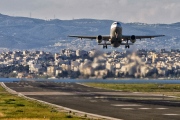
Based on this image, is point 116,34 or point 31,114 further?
point 116,34

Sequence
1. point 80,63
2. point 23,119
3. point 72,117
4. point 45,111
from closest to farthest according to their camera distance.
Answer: point 23,119 < point 72,117 < point 45,111 < point 80,63

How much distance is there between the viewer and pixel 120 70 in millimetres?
134875

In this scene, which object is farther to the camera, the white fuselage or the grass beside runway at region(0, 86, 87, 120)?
the white fuselage

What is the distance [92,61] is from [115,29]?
13.5m

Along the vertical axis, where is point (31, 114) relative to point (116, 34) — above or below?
below

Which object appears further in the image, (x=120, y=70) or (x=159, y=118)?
(x=120, y=70)

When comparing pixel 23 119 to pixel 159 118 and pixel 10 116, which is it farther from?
pixel 159 118

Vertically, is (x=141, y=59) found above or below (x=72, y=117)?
above

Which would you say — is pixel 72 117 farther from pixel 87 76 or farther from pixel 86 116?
pixel 87 76

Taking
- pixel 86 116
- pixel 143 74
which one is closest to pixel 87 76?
pixel 143 74

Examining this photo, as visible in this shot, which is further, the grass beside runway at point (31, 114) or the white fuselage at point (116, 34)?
the white fuselage at point (116, 34)

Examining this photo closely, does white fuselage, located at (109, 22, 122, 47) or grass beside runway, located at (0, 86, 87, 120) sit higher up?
white fuselage, located at (109, 22, 122, 47)

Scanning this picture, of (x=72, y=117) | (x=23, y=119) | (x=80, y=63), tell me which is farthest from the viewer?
(x=80, y=63)

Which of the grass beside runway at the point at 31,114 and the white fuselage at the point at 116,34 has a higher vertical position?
the white fuselage at the point at 116,34
